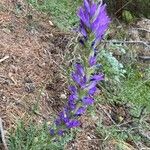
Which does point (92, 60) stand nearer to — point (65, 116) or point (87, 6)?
point (87, 6)

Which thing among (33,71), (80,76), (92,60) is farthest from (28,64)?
(92,60)

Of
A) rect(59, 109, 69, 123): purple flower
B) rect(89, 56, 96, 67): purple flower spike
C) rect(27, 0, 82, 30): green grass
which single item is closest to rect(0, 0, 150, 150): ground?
rect(27, 0, 82, 30): green grass

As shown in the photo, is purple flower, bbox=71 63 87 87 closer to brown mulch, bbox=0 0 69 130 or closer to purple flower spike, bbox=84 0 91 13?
purple flower spike, bbox=84 0 91 13

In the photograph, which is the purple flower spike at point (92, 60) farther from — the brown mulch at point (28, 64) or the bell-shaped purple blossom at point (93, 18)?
the brown mulch at point (28, 64)

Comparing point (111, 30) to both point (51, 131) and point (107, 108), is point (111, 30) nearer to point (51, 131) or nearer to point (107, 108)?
point (107, 108)

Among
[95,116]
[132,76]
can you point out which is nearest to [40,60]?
[95,116]

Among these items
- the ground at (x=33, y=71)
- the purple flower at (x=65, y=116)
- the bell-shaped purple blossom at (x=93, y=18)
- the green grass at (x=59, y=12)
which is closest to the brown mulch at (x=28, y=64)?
the ground at (x=33, y=71)
